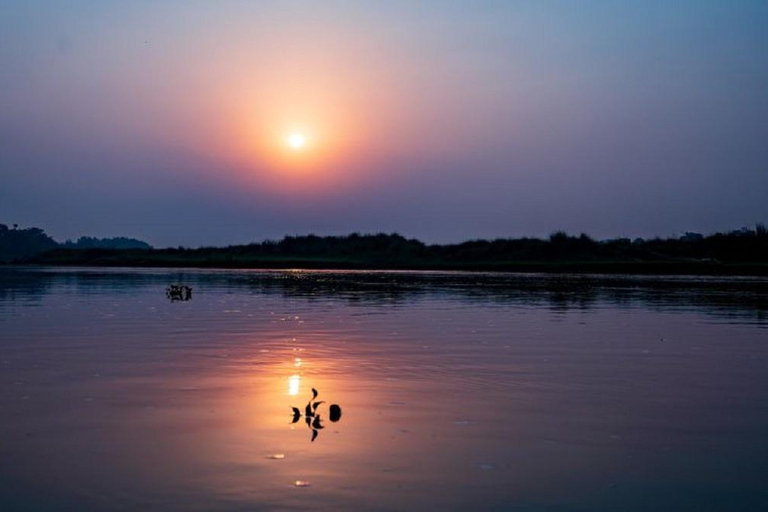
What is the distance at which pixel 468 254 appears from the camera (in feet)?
479

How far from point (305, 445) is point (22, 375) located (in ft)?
29.2

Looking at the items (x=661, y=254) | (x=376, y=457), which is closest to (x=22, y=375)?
(x=376, y=457)

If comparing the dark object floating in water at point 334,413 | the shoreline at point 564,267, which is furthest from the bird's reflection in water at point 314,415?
the shoreline at point 564,267

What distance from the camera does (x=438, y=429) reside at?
1302cm

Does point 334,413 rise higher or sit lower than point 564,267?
lower

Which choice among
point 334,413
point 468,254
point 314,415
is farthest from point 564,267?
point 314,415

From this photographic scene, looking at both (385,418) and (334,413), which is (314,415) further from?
(385,418)

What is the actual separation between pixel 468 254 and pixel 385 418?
133 metres

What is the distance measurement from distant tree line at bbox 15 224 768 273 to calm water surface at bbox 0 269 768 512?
88000 mm

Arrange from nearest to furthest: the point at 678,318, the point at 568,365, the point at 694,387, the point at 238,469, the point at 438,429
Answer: the point at 238,469 < the point at 438,429 < the point at 694,387 < the point at 568,365 < the point at 678,318

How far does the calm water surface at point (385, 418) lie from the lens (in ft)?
32.3

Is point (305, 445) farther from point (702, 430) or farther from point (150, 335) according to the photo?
point (150, 335)

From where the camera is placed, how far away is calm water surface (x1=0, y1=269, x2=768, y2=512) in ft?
32.3

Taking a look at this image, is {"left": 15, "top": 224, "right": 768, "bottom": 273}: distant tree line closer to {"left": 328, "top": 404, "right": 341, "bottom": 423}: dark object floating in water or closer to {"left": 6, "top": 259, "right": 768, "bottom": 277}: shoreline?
{"left": 6, "top": 259, "right": 768, "bottom": 277}: shoreline
